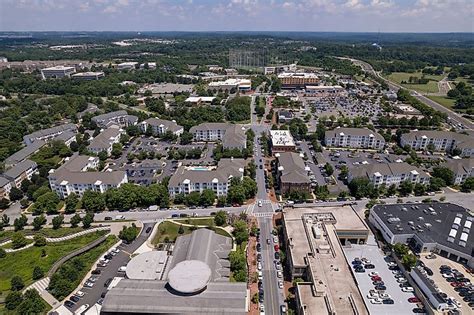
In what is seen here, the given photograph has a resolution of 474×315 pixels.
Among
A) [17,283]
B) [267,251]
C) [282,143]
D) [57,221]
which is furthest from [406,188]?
[17,283]

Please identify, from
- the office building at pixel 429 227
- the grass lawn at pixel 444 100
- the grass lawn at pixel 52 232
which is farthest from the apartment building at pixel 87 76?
the grass lawn at pixel 444 100

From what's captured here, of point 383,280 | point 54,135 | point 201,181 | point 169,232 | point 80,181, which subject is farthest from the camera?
point 54,135

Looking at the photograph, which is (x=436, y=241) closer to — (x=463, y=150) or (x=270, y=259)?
(x=270, y=259)

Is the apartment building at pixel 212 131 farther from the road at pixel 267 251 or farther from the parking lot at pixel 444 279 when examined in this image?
the parking lot at pixel 444 279

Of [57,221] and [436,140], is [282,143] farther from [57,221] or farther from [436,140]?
[57,221]

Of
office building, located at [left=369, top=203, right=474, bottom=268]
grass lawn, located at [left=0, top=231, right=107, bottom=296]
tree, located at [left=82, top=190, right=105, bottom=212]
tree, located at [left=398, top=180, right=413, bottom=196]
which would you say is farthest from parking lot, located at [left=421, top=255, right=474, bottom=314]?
tree, located at [left=82, top=190, right=105, bottom=212]

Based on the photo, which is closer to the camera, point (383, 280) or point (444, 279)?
point (444, 279)
